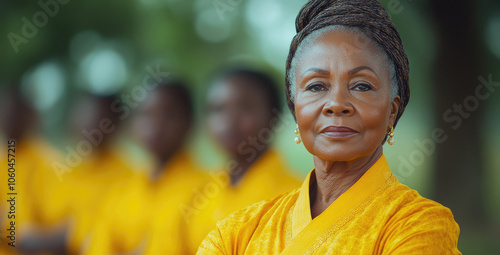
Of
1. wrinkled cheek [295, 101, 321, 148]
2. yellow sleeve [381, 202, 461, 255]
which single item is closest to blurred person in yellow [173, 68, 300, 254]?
wrinkled cheek [295, 101, 321, 148]

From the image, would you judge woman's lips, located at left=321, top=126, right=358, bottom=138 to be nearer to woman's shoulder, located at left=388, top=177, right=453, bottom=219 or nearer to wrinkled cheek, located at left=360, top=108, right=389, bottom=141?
wrinkled cheek, located at left=360, top=108, right=389, bottom=141

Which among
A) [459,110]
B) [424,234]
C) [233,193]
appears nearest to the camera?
[424,234]

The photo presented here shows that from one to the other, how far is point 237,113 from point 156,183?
73cm

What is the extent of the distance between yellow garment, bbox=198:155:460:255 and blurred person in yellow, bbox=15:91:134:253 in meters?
1.64

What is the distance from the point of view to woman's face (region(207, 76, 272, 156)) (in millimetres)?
3354

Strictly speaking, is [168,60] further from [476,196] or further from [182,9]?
[476,196]

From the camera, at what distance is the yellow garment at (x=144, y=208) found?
350 cm

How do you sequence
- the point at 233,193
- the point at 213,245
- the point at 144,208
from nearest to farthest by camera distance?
the point at 213,245, the point at 233,193, the point at 144,208

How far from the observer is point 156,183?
142 inches

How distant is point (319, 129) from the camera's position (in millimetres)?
2021

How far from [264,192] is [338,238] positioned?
1.40 m

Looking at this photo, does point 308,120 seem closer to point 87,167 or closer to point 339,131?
point 339,131

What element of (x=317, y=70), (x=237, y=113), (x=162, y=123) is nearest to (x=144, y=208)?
(x=162, y=123)

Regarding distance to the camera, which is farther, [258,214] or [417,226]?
[258,214]
